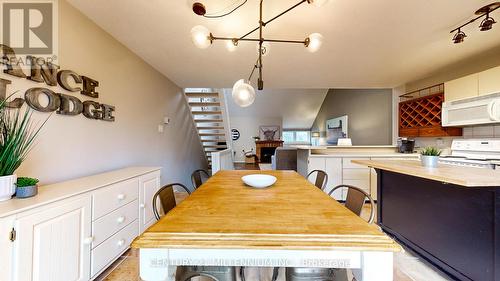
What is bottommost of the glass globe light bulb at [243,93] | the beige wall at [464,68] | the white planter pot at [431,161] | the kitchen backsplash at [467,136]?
the white planter pot at [431,161]

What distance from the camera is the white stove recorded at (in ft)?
8.09

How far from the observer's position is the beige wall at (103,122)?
164 centimetres

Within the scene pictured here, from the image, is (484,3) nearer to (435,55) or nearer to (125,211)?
(435,55)

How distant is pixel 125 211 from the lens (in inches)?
72.1

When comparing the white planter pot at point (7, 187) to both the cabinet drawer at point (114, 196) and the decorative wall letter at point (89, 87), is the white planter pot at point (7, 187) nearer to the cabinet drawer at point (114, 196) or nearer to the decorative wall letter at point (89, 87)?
the cabinet drawer at point (114, 196)

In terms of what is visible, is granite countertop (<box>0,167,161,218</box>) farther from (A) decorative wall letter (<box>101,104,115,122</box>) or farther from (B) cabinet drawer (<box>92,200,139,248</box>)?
(A) decorative wall letter (<box>101,104,115,122</box>)

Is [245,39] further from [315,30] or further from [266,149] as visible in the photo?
[266,149]

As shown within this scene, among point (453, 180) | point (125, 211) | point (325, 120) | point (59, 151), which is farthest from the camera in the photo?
point (325, 120)

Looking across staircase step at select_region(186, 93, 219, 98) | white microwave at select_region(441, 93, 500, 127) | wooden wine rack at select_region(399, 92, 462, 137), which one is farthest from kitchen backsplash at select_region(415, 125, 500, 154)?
staircase step at select_region(186, 93, 219, 98)

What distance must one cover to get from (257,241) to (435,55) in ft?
11.8

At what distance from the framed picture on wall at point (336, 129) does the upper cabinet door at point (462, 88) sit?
3885 mm

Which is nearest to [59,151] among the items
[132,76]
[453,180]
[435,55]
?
[132,76]

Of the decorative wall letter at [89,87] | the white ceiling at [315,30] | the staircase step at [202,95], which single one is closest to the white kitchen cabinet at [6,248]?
the decorative wall letter at [89,87]

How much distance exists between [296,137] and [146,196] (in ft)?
31.4
